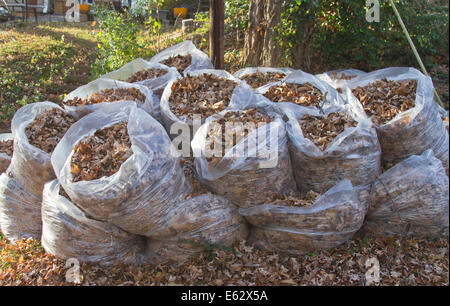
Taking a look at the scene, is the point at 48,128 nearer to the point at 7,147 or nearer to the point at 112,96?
the point at 112,96

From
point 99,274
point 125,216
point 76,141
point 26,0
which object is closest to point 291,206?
point 125,216

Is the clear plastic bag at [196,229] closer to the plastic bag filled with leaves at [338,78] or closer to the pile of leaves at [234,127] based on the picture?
the pile of leaves at [234,127]

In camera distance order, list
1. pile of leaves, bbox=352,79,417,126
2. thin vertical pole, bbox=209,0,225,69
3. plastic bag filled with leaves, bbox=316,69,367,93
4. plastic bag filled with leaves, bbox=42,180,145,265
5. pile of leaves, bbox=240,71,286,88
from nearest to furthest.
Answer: plastic bag filled with leaves, bbox=42,180,145,265 < pile of leaves, bbox=352,79,417,126 < plastic bag filled with leaves, bbox=316,69,367,93 < pile of leaves, bbox=240,71,286,88 < thin vertical pole, bbox=209,0,225,69

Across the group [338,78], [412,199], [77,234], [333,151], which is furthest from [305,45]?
[77,234]

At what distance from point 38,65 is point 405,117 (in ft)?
16.6

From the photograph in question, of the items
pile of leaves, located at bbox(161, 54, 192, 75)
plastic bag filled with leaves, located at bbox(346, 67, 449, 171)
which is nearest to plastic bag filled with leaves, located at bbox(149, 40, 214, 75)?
pile of leaves, located at bbox(161, 54, 192, 75)

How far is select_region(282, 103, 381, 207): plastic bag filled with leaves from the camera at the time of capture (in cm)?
298

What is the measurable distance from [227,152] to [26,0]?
7.58 m

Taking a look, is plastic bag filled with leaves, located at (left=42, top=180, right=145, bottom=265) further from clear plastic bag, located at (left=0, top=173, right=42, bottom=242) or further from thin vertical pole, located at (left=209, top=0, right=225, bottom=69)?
thin vertical pole, located at (left=209, top=0, right=225, bottom=69)

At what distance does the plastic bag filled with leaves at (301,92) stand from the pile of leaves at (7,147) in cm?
235

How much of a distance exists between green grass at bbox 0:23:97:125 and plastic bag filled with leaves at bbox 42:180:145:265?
2569 millimetres

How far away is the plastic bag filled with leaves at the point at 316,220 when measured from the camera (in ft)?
9.56

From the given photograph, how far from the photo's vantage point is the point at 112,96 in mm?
3656

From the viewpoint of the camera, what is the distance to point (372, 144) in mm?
3057
